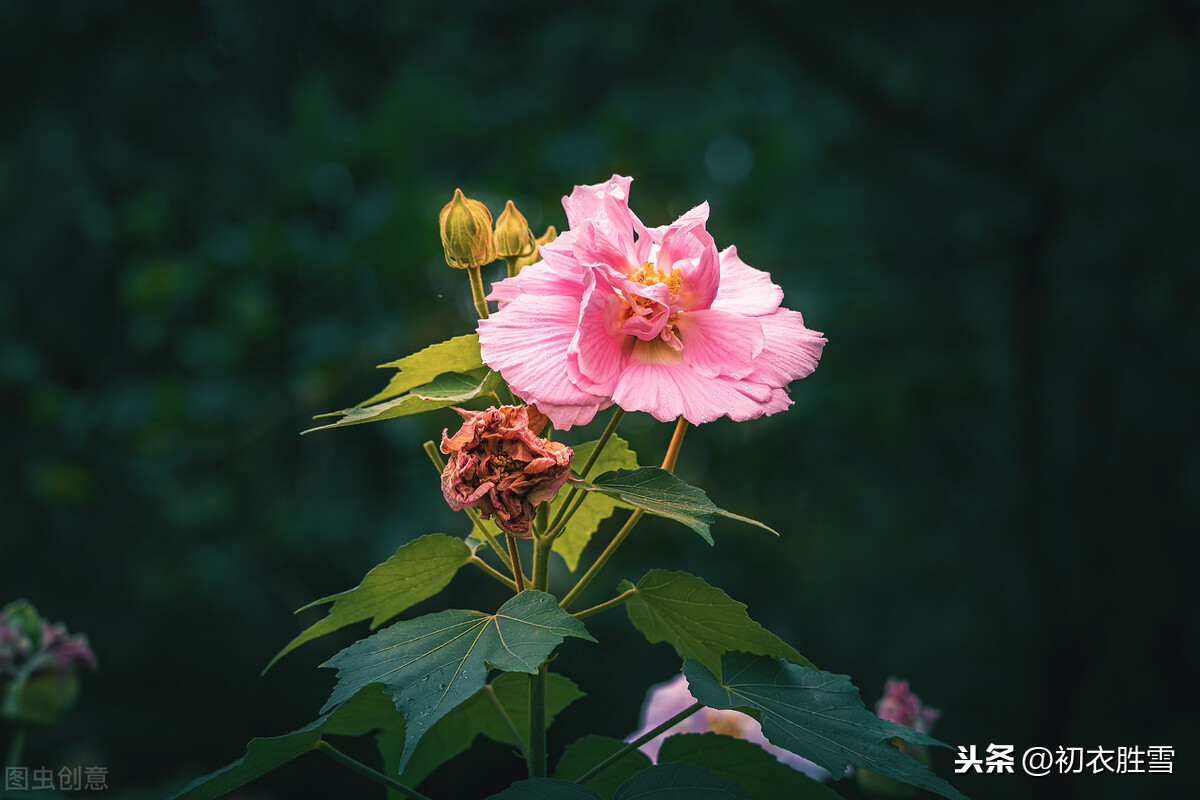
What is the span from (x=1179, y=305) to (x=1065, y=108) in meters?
0.49

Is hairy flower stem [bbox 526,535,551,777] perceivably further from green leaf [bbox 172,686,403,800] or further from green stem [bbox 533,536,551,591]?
green leaf [bbox 172,686,403,800]

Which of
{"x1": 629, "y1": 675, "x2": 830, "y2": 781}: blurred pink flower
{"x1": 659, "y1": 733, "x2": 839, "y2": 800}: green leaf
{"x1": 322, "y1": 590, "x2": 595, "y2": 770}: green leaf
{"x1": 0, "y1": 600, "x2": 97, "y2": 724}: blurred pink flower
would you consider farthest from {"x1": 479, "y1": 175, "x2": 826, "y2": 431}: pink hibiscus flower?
{"x1": 0, "y1": 600, "x2": 97, "y2": 724}: blurred pink flower

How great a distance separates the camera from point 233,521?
5.81 ft

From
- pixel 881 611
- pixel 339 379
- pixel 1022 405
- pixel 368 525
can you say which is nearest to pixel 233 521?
pixel 368 525

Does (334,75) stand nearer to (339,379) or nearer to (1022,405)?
(339,379)

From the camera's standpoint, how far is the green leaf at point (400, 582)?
0.56 m

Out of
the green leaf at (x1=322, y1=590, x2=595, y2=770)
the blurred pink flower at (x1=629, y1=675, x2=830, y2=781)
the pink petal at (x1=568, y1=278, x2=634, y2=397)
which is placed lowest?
the blurred pink flower at (x1=629, y1=675, x2=830, y2=781)

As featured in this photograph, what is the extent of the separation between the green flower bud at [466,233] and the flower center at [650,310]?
0.35 ft

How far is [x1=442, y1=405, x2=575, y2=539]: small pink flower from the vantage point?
1.63 ft

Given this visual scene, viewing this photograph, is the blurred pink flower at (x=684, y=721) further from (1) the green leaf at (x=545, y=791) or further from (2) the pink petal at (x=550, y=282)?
(2) the pink petal at (x=550, y=282)

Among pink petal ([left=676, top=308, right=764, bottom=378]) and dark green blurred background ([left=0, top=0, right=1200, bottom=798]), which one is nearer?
pink petal ([left=676, top=308, right=764, bottom=378])

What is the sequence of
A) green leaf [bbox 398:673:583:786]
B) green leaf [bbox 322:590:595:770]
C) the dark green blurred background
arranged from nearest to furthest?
green leaf [bbox 322:590:595:770] → green leaf [bbox 398:673:583:786] → the dark green blurred background

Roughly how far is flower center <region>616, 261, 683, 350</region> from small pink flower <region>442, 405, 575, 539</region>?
0.26 feet

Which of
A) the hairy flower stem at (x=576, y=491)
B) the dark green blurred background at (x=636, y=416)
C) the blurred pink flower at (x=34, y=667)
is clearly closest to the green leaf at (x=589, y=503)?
the hairy flower stem at (x=576, y=491)
